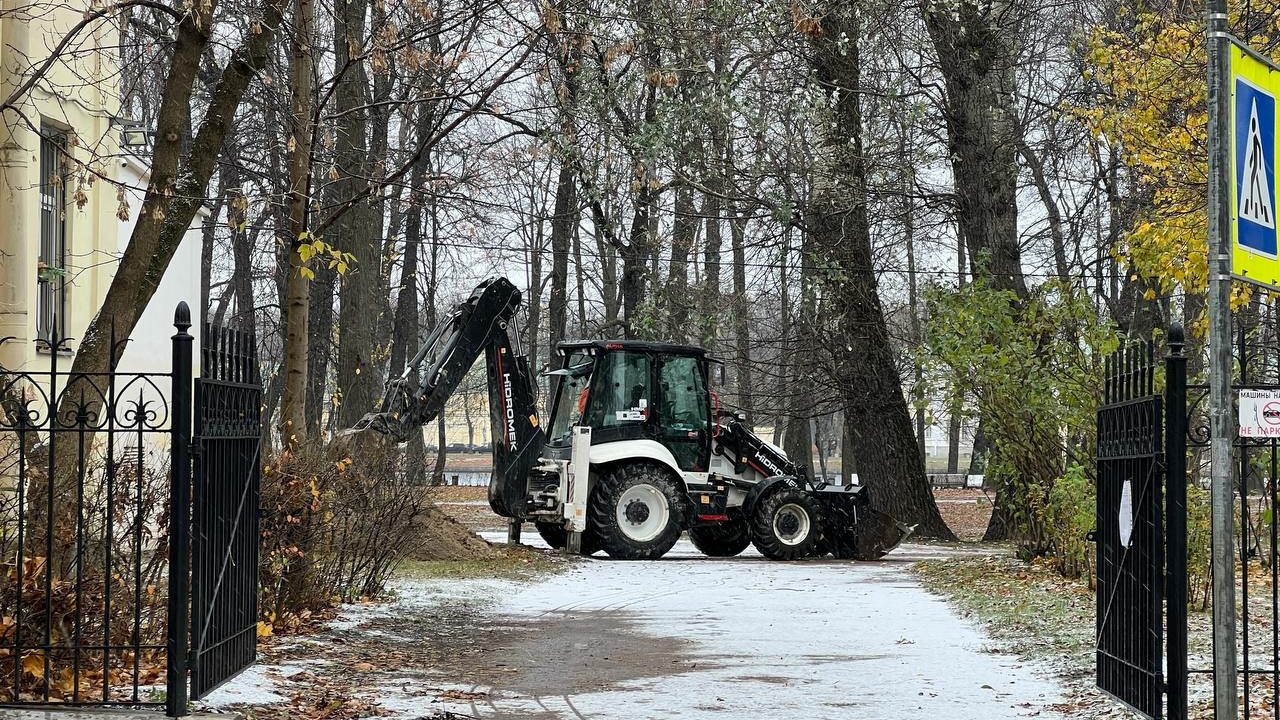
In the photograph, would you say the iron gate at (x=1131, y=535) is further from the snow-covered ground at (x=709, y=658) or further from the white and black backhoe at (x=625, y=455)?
the white and black backhoe at (x=625, y=455)

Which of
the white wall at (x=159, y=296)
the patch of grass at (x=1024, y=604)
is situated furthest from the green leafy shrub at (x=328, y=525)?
the patch of grass at (x=1024, y=604)

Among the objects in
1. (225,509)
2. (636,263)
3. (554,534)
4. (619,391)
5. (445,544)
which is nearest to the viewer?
(225,509)

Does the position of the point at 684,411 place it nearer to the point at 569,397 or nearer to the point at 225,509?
the point at 569,397

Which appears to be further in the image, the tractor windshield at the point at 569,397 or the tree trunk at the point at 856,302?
the tree trunk at the point at 856,302

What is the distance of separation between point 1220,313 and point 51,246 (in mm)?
14108

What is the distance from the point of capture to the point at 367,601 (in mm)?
13695

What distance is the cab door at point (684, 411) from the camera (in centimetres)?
2211

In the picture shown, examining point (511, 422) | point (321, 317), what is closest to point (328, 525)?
point (511, 422)

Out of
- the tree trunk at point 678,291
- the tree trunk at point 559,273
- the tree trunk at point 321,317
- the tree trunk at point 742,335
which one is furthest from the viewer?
the tree trunk at point 559,273

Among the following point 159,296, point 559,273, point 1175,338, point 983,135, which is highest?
point 983,135

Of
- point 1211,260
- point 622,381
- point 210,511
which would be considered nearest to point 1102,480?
point 1211,260

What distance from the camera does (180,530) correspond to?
7695 millimetres

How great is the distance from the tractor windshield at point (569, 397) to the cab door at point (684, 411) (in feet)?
3.55

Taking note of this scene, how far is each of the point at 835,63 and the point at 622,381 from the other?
20.2 ft
